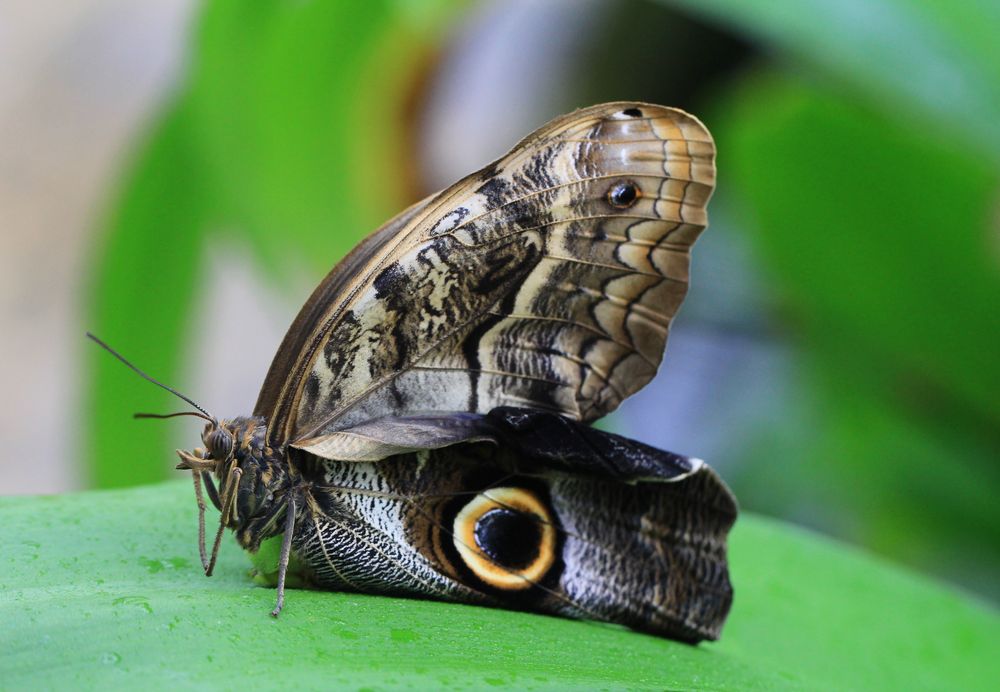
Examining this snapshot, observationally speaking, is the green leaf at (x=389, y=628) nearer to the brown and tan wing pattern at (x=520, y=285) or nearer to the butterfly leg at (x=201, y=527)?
the butterfly leg at (x=201, y=527)

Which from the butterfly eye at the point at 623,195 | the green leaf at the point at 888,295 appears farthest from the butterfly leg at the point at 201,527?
the green leaf at the point at 888,295

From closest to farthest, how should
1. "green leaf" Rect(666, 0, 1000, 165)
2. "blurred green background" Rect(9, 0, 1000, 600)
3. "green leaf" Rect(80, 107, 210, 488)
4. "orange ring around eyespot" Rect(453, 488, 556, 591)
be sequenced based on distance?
"orange ring around eyespot" Rect(453, 488, 556, 591) → "green leaf" Rect(666, 0, 1000, 165) → "blurred green background" Rect(9, 0, 1000, 600) → "green leaf" Rect(80, 107, 210, 488)

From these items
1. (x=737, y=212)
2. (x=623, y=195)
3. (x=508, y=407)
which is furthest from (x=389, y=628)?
(x=737, y=212)

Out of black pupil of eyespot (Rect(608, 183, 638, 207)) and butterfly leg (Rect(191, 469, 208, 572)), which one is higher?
black pupil of eyespot (Rect(608, 183, 638, 207))

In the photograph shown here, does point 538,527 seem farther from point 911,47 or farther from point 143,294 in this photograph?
point 143,294

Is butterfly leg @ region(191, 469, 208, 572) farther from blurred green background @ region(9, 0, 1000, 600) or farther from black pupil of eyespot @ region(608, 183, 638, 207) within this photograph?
blurred green background @ region(9, 0, 1000, 600)

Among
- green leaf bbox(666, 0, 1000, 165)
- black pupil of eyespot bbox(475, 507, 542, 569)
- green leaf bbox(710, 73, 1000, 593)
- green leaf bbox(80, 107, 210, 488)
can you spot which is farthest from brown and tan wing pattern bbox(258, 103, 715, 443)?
green leaf bbox(80, 107, 210, 488)

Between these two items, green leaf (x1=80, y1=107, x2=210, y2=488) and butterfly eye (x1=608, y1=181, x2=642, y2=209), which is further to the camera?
green leaf (x1=80, y1=107, x2=210, y2=488)
